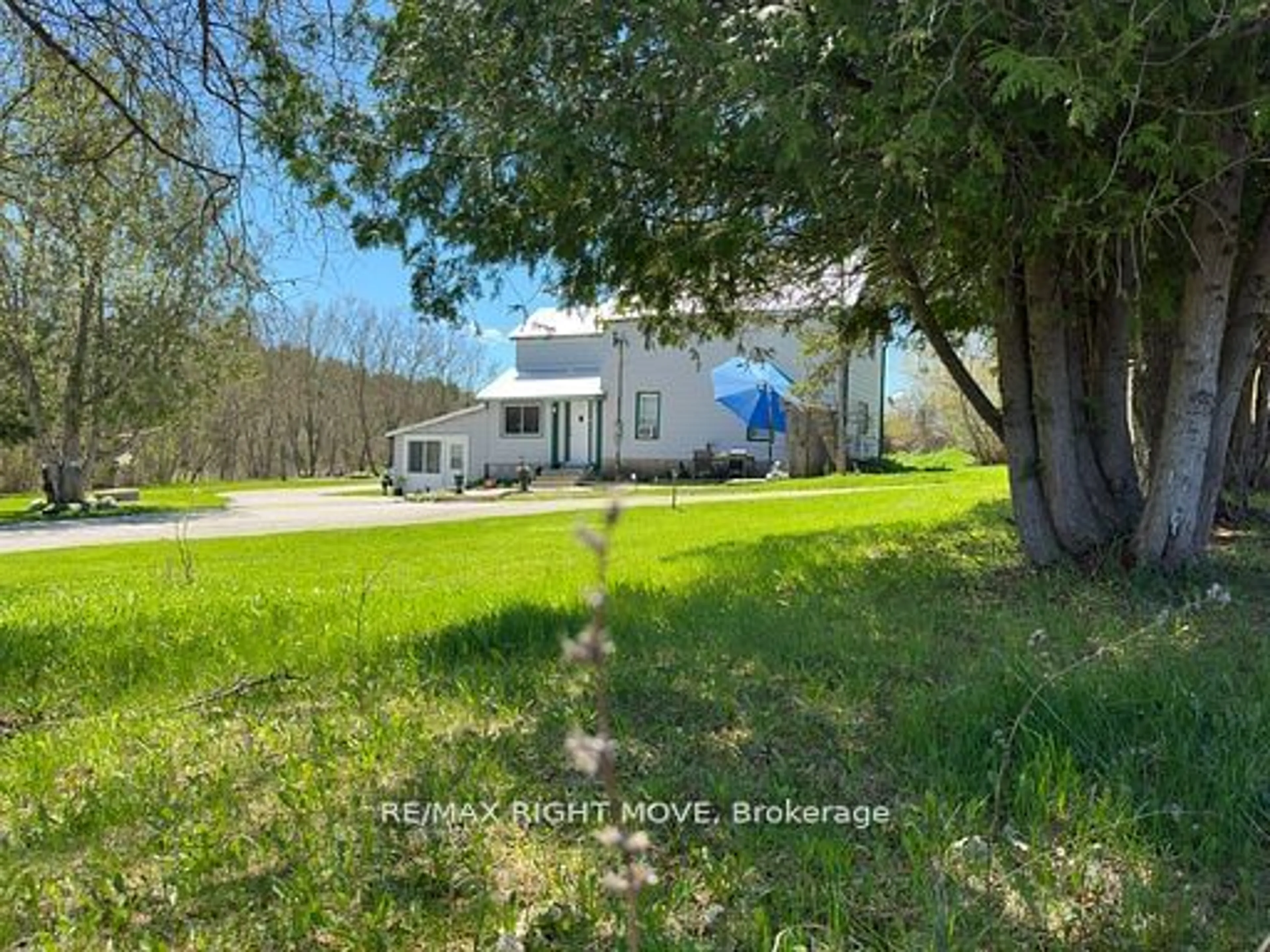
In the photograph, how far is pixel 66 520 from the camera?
21.6m

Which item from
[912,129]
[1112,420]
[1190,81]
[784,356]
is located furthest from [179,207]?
[784,356]

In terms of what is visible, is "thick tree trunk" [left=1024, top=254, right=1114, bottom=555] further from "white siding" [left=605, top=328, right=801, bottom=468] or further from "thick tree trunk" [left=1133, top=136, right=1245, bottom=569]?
"white siding" [left=605, top=328, right=801, bottom=468]

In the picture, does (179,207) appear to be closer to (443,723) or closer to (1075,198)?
(443,723)

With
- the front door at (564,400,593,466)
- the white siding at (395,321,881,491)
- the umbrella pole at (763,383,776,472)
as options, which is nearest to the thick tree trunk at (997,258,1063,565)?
the umbrella pole at (763,383,776,472)

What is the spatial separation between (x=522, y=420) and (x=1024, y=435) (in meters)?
28.1

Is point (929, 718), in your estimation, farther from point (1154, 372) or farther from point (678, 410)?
point (678, 410)

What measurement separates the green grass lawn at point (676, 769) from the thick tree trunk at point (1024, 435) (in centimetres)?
55

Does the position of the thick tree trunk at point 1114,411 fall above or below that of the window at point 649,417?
below

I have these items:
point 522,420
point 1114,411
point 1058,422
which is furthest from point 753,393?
point 1058,422

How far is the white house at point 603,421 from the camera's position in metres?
31.5

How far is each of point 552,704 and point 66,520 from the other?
855 inches

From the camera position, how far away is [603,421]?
3262 centimetres

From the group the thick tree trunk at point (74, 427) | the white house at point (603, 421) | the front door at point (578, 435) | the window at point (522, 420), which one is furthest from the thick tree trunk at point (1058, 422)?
the window at point (522, 420)

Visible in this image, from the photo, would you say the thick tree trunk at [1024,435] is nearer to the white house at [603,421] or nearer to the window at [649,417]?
the white house at [603,421]
